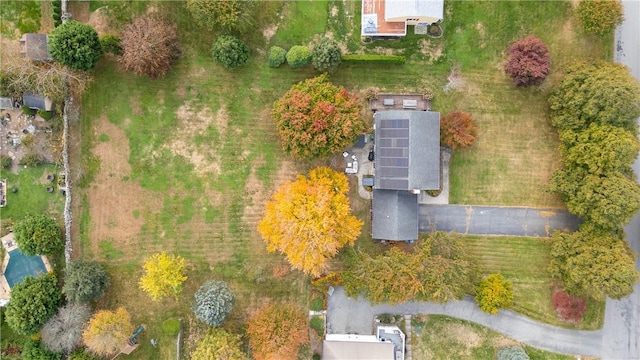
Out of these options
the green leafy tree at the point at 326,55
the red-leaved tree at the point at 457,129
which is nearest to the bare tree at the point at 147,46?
the green leafy tree at the point at 326,55

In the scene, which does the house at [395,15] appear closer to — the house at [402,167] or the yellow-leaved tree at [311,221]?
the house at [402,167]

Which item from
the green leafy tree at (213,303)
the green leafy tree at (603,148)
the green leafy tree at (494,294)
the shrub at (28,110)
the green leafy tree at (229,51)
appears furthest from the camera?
the shrub at (28,110)

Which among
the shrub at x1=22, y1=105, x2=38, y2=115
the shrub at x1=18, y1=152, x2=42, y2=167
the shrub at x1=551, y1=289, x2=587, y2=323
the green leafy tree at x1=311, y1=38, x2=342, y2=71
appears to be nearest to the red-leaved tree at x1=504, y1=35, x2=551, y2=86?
the green leafy tree at x1=311, y1=38, x2=342, y2=71

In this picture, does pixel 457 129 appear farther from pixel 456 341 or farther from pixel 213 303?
pixel 213 303

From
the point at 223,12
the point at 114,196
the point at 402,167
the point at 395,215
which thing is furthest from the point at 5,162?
the point at 402,167

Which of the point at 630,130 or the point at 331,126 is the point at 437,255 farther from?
the point at 630,130

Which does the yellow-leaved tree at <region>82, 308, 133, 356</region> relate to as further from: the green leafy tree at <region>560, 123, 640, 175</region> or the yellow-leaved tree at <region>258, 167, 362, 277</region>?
the green leafy tree at <region>560, 123, 640, 175</region>
